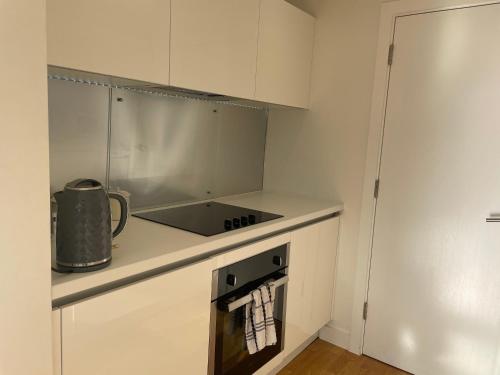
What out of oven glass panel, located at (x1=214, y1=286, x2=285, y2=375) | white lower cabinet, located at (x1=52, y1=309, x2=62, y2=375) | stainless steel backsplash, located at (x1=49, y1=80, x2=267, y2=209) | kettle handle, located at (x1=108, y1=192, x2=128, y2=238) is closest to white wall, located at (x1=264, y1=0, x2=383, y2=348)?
stainless steel backsplash, located at (x1=49, y1=80, x2=267, y2=209)

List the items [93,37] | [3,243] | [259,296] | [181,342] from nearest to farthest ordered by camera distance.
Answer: [3,243] → [93,37] → [181,342] → [259,296]

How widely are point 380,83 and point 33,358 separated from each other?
79.1 inches

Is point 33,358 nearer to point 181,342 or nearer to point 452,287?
point 181,342

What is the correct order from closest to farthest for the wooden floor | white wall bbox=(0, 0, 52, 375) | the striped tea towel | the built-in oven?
white wall bbox=(0, 0, 52, 375) → the built-in oven → the striped tea towel → the wooden floor

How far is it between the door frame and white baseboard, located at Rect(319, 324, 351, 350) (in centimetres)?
3

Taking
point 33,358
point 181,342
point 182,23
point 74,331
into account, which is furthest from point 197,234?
point 182,23

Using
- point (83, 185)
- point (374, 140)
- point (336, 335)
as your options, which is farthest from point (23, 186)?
point (336, 335)

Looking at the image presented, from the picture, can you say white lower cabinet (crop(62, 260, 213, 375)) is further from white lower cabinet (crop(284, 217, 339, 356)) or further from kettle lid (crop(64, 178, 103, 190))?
white lower cabinet (crop(284, 217, 339, 356))

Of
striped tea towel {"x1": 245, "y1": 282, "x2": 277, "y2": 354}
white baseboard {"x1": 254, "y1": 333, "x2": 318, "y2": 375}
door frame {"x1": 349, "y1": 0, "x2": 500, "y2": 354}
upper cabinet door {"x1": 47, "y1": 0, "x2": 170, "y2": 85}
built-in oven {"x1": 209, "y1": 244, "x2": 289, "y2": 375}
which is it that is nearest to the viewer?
upper cabinet door {"x1": 47, "y1": 0, "x2": 170, "y2": 85}

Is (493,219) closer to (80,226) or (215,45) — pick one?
(215,45)

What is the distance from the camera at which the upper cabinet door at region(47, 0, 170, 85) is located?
111 centimetres

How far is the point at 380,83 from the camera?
2121 millimetres

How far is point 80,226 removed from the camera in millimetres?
969

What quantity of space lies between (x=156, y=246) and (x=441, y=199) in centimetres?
152
